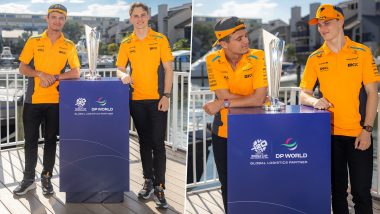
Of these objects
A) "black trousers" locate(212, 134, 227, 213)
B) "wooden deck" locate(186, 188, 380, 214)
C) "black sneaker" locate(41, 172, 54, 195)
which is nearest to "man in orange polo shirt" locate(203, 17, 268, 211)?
"black trousers" locate(212, 134, 227, 213)

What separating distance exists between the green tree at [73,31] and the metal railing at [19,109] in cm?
31

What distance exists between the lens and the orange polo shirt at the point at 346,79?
1.83 metres

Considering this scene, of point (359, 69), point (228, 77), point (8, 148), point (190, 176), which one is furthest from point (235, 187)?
point (8, 148)

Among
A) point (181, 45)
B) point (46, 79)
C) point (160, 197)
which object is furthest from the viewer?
point (181, 45)

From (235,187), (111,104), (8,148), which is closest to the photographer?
(235,187)

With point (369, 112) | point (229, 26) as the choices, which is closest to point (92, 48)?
point (229, 26)

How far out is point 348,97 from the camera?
1.86 m

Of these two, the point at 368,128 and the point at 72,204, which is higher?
the point at 368,128

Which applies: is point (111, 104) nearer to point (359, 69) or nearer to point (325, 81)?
point (325, 81)

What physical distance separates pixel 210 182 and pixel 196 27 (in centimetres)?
124

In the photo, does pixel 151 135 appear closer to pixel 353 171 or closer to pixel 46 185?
pixel 46 185

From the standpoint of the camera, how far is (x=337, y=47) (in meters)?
1.89

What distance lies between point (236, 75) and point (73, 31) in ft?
4.85

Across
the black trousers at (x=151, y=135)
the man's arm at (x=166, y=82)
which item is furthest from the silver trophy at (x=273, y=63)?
the black trousers at (x=151, y=135)
